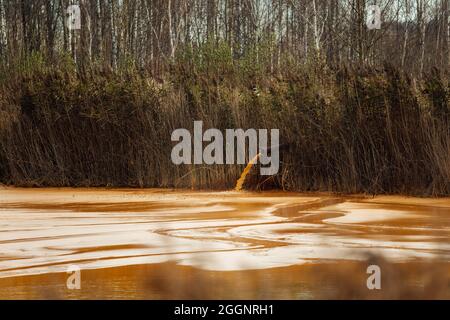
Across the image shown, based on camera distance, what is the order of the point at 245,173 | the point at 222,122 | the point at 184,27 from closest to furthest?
the point at 245,173 < the point at 222,122 < the point at 184,27

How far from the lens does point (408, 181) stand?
1178cm

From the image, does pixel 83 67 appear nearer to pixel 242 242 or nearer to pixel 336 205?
pixel 336 205

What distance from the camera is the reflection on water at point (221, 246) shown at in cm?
508

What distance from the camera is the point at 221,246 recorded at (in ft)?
21.6

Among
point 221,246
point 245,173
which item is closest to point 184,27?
point 245,173

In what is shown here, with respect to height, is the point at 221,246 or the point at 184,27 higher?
the point at 184,27

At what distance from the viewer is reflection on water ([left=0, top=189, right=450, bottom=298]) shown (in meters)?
5.08

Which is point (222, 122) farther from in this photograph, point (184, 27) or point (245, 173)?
point (184, 27)

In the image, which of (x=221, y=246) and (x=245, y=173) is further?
(x=245, y=173)

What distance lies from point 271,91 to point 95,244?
670 centimetres

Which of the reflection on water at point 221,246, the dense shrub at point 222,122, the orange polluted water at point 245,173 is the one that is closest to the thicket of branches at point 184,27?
the dense shrub at point 222,122

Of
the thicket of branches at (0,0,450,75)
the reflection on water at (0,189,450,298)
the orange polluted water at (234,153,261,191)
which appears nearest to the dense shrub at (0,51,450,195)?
the orange polluted water at (234,153,261,191)

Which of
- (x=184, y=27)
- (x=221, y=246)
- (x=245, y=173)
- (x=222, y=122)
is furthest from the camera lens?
(x=184, y=27)
